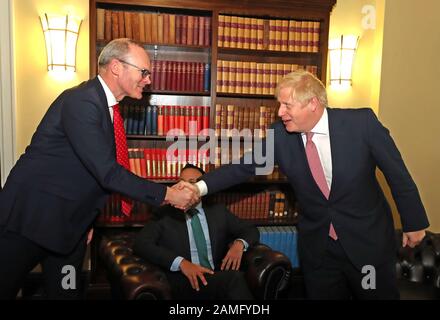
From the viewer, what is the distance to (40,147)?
1.83m

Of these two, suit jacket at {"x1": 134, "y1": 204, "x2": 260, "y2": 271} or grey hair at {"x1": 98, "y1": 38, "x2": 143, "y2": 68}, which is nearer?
grey hair at {"x1": 98, "y1": 38, "x2": 143, "y2": 68}

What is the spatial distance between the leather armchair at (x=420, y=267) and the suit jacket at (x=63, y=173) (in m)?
1.78

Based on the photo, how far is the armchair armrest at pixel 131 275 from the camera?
6.87ft

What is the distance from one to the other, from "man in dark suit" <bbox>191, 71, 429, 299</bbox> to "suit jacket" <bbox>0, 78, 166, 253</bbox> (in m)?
0.81

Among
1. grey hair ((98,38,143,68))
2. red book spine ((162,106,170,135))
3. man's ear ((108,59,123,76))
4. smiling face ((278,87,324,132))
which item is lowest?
red book spine ((162,106,170,135))

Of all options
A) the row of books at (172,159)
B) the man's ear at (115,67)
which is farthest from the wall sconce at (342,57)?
the man's ear at (115,67)

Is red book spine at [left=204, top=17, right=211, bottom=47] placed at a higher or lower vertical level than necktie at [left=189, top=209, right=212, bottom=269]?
higher

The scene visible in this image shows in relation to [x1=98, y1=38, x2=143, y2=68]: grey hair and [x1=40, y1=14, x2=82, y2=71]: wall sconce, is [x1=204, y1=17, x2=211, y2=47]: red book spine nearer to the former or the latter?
[x1=40, y1=14, x2=82, y2=71]: wall sconce

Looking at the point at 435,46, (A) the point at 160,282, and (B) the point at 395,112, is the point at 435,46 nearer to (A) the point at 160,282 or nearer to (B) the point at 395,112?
(B) the point at 395,112

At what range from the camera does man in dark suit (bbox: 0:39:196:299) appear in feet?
5.84

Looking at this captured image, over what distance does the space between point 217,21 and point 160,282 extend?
2148 mm

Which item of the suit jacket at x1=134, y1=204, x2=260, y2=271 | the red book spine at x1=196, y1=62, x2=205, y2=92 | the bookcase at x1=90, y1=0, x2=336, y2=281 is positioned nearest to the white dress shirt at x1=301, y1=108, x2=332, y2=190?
the suit jacket at x1=134, y1=204, x2=260, y2=271

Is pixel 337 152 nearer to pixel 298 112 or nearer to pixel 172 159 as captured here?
pixel 298 112

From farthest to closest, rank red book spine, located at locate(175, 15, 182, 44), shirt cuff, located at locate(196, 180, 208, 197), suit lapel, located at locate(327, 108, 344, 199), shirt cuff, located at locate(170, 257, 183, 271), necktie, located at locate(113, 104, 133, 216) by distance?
red book spine, located at locate(175, 15, 182, 44), shirt cuff, located at locate(170, 257, 183, 271), shirt cuff, located at locate(196, 180, 208, 197), necktie, located at locate(113, 104, 133, 216), suit lapel, located at locate(327, 108, 344, 199)
